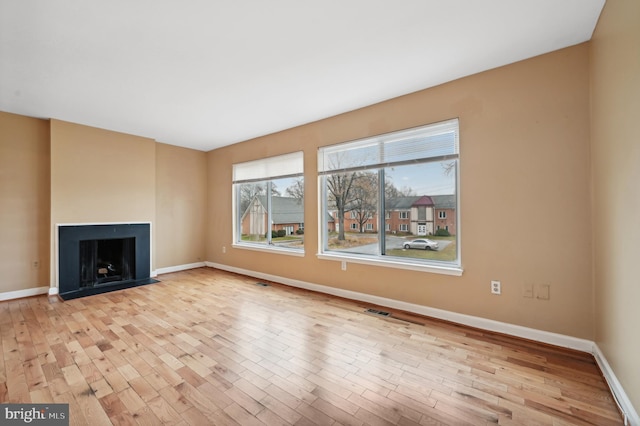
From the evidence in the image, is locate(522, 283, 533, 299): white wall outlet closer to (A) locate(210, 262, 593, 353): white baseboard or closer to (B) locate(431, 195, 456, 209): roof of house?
(A) locate(210, 262, 593, 353): white baseboard

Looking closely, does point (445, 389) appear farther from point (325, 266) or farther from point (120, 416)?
point (325, 266)

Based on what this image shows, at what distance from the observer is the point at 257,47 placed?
236 cm

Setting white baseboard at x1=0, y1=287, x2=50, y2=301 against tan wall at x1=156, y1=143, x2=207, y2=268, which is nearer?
white baseboard at x1=0, y1=287, x2=50, y2=301

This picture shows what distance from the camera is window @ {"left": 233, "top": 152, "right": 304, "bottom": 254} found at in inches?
179

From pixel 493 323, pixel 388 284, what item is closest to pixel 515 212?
pixel 493 323

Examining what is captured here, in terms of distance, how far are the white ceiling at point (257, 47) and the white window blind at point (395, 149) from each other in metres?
0.50

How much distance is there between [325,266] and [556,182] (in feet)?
9.29

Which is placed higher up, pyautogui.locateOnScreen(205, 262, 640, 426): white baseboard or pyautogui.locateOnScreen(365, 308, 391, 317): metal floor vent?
pyautogui.locateOnScreen(205, 262, 640, 426): white baseboard

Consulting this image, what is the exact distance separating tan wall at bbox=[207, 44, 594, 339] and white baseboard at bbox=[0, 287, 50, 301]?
5.11 m

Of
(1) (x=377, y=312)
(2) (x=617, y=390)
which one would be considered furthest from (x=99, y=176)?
(2) (x=617, y=390)

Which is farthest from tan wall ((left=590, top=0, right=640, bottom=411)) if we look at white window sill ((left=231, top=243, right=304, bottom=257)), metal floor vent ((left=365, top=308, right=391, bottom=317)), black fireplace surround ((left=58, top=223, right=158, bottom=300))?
black fireplace surround ((left=58, top=223, right=158, bottom=300))

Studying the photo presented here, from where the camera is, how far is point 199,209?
19.9 feet

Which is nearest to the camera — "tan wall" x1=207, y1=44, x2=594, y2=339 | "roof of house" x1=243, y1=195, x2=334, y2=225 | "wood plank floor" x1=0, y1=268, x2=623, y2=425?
"wood plank floor" x1=0, y1=268, x2=623, y2=425

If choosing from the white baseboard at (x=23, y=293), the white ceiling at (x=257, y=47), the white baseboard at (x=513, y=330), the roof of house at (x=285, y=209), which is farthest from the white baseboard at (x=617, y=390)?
the white baseboard at (x=23, y=293)
